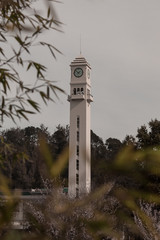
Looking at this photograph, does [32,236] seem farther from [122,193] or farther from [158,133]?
[158,133]

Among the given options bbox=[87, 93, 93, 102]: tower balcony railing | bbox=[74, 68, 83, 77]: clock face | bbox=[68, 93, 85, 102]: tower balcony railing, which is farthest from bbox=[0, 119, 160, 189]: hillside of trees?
bbox=[74, 68, 83, 77]: clock face

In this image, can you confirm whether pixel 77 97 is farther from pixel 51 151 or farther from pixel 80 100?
pixel 51 151

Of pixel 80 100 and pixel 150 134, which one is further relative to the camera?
pixel 80 100

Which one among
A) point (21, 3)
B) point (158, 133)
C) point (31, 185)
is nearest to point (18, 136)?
point (31, 185)

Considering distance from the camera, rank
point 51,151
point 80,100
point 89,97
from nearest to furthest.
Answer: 1. point 51,151
2. point 80,100
3. point 89,97

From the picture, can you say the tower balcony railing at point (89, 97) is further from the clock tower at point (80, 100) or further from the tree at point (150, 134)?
the tree at point (150, 134)

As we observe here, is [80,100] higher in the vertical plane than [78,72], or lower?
lower

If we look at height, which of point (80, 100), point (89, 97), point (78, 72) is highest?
point (78, 72)

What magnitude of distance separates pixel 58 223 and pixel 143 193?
0.25m

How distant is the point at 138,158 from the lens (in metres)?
0.98

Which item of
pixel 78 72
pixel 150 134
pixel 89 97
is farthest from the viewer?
pixel 78 72

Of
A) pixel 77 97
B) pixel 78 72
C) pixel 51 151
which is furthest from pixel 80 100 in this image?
pixel 51 151

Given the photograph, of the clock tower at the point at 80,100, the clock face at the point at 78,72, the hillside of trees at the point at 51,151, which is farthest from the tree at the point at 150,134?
the clock face at the point at 78,72

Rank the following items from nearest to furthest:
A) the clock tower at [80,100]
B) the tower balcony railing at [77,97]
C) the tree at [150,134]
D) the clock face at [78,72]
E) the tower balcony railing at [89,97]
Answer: the tree at [150,134]
the clock tower at [80,100]
the tower balcony railing at [77,97]
the tower balcony railing at [89,97]
the clock face at [78,72]
